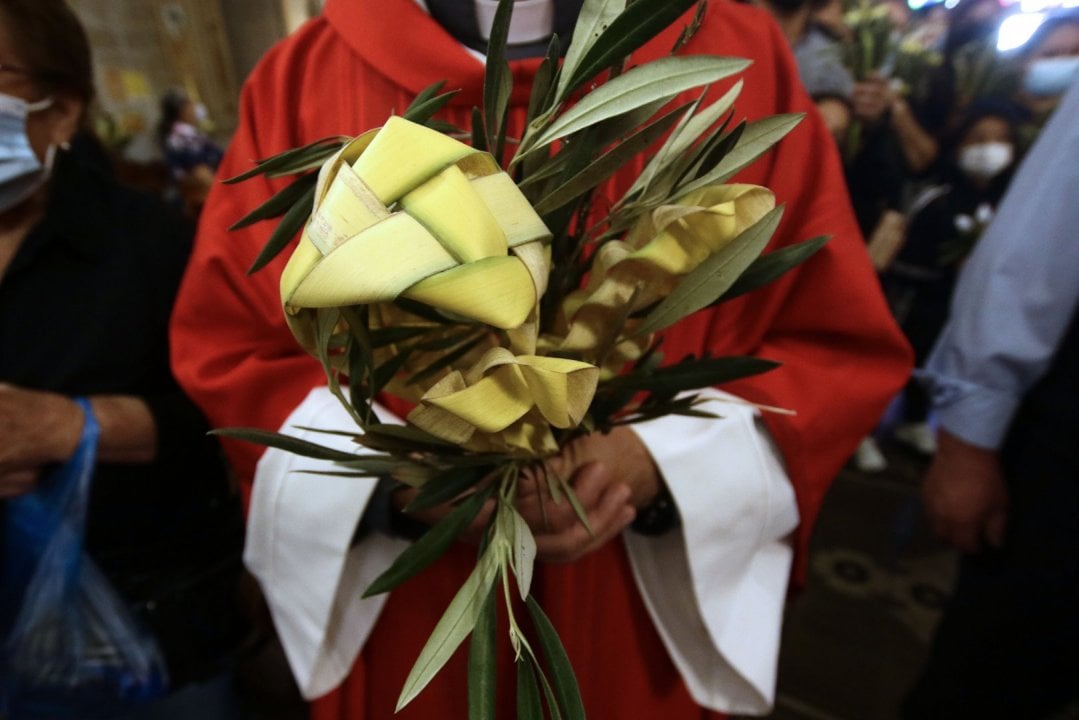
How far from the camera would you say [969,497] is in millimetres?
946

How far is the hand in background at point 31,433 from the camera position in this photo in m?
0.67

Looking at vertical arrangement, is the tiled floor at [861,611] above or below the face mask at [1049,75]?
below

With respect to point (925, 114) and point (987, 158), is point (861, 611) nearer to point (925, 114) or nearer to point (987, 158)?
point (987, 158)

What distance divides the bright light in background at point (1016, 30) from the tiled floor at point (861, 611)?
1823mm

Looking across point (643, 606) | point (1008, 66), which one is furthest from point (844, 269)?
point (1008, 66)

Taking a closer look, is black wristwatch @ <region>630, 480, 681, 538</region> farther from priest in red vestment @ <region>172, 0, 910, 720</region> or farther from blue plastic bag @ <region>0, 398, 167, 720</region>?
blue plastic bag @ <region>0, 398, 167, 720</region>

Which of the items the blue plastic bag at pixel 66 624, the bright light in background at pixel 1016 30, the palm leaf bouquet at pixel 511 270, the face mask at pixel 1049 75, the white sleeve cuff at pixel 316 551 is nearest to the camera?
the palm leaf bouquet at pixel 511 270

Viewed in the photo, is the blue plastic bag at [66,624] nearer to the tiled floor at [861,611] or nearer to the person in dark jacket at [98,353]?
the person in dark jacket at [98,353]

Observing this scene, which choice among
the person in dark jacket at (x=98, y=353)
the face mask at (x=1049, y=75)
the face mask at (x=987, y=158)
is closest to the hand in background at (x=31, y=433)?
the person in dark jacket at (x=98, y=353)

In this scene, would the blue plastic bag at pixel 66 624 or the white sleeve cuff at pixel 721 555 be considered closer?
the white sleeve cuff at pixel 721 555

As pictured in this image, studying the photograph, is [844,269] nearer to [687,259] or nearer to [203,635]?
[687,259]

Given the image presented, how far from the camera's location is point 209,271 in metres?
0.68

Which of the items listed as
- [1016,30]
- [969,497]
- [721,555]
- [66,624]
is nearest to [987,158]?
[1016,30]

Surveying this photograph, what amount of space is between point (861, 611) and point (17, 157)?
2146 millimetres
